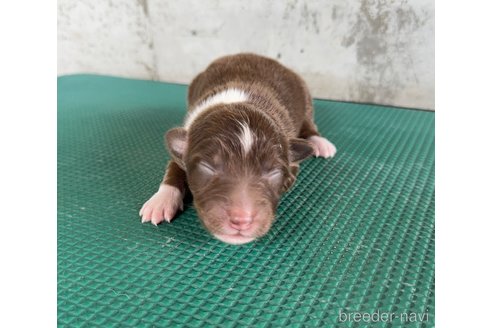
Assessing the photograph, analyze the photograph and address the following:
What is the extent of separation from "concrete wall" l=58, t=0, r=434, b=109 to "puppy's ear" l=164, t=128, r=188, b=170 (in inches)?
145

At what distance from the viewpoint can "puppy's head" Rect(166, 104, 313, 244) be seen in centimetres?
214

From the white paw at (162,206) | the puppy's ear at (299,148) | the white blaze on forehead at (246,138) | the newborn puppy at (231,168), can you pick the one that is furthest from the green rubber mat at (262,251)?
the white blaze on forehead at (246,138)

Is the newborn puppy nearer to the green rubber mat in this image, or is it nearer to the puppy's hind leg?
the green rubber mat

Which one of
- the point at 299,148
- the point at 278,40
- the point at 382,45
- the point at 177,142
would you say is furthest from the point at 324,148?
the point at 278,40

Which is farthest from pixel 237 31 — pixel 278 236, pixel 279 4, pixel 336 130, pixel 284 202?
pixel 278 236

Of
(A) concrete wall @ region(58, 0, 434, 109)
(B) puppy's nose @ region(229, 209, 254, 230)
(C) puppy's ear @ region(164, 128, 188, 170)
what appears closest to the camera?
(B) puppy's nose @ region(229, 209, 254, 230)

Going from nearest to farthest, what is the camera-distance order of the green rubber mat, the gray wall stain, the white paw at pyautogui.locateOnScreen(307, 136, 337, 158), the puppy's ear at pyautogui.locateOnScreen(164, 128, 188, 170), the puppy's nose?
the green rubber mat, the puppy's nose, the puppy's ear at pyautogui.locateOnScreen(164, 128, 188, 170), the white paw at pyautogui.locateOnScreen(307, 136, 337, 158), the gray wall stain

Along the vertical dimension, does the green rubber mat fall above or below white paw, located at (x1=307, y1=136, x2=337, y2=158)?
below

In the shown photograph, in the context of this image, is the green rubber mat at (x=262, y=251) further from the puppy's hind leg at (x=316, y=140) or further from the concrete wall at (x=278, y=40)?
the concrete wall at (x=278, y=40)

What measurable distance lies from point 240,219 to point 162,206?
83 centimetres

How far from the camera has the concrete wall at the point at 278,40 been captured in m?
5.30

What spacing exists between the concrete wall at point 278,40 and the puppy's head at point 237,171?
3561mm

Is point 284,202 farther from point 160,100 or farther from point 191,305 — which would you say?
point 160,100

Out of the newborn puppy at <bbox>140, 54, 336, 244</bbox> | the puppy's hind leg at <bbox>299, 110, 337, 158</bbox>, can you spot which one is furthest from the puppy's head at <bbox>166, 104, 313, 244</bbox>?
the puppy's hind leg at <bbox>299, 110, 337, 158</bbox>
